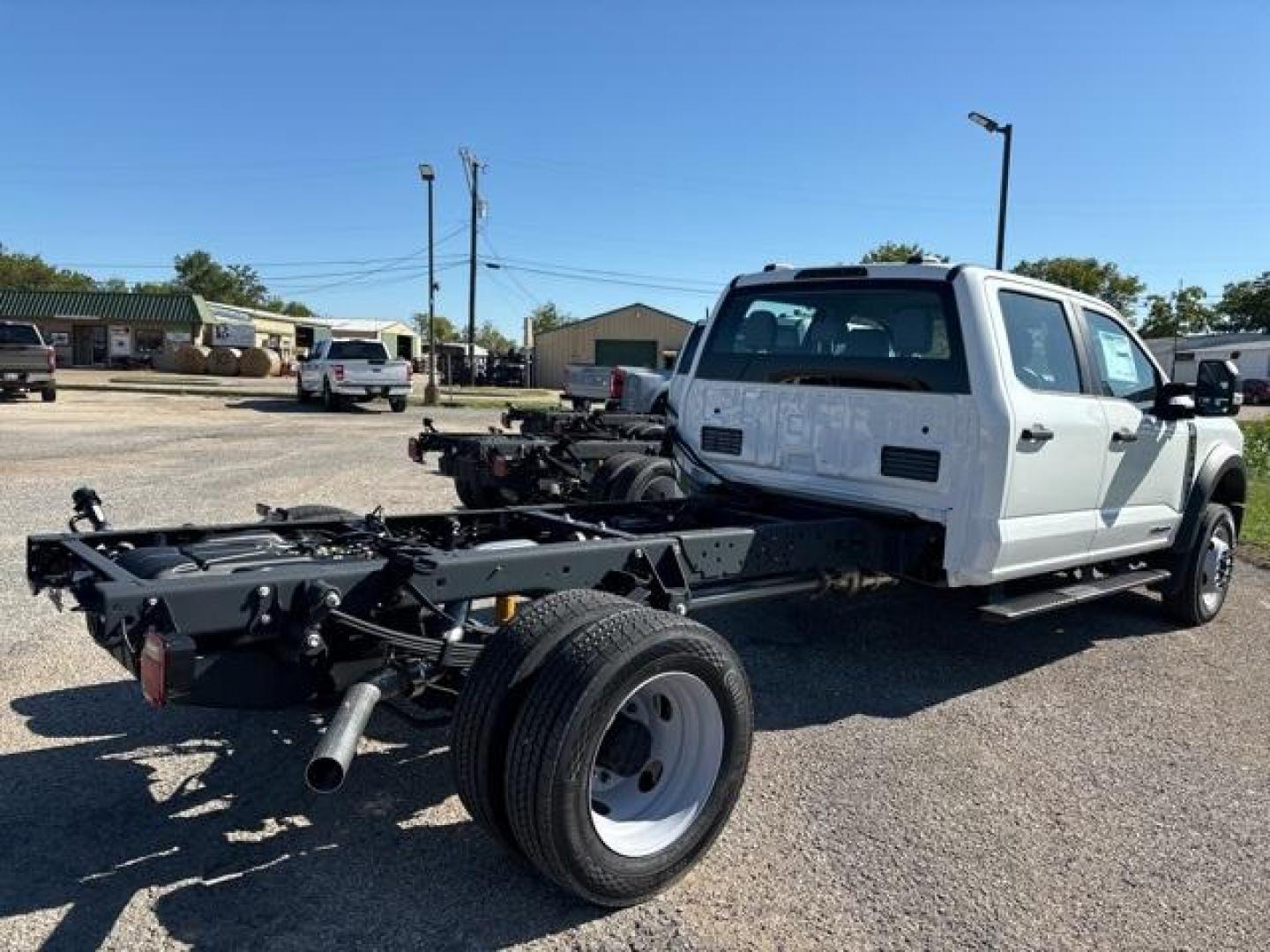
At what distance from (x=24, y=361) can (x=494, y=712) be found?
27471mm

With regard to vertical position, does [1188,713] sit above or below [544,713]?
below

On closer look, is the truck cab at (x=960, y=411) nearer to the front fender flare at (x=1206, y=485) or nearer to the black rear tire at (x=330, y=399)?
the front fender flare at (x=1206, y=485)

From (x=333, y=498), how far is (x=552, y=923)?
340 inches

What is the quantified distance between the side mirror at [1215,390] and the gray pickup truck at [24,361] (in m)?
27.1

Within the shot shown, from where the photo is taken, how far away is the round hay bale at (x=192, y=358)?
176 ft

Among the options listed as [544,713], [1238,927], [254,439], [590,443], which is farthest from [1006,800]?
[254,439]

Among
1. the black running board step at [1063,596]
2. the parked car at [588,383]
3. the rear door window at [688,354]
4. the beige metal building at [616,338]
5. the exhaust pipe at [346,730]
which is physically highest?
the beige metal building at [616,338]

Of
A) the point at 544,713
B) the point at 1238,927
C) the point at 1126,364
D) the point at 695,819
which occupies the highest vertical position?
the point at 1126,364

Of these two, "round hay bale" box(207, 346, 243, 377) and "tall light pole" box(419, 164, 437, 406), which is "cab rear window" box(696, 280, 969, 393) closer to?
"tall light pole" box(419, 164, 437, 406)

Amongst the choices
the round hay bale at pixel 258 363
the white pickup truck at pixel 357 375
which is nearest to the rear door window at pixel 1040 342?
the white pickup truck at pixel 357 375

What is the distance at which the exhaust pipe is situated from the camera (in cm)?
275

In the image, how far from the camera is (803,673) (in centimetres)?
550

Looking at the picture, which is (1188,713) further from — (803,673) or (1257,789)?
(803,673)

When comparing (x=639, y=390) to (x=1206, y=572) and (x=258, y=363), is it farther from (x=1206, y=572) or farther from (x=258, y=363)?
(x=258, y=363)
